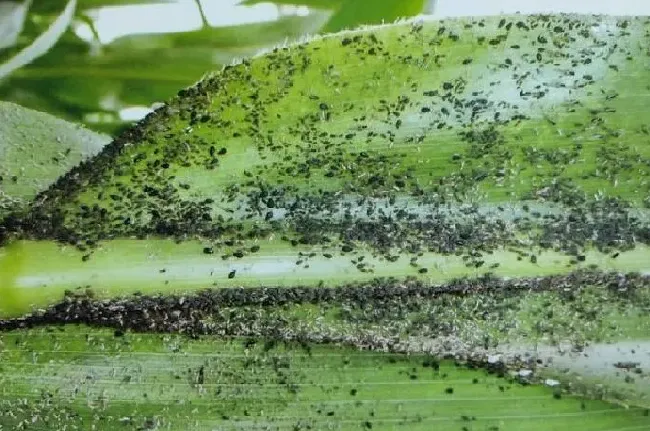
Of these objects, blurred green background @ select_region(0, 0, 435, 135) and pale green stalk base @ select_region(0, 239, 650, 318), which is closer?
pale green stalk base @ select_region(0, 239, 650, 318)

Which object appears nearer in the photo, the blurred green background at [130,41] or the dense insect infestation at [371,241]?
the dense insect infestation at [371,241]

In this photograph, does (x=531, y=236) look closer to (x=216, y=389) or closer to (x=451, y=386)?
(x=451, y=386)

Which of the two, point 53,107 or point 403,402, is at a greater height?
point 53,107

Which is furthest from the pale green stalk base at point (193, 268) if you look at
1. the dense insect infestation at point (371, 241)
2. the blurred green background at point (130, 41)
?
the blurred green background at point (130, 41)

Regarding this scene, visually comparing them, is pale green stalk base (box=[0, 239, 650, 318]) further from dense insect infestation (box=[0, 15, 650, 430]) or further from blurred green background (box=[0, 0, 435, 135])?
blurred green background (box=[0, 0, 435, 135])

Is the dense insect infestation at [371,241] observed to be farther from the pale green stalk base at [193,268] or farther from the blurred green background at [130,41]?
the blurred green background at [130,41]

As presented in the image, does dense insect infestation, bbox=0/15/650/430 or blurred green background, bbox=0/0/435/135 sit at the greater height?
blurred green background, bbox=0/0/435/135

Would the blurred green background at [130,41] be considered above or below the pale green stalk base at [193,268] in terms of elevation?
above

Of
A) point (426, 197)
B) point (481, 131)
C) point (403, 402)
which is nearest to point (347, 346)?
point (403, 402)

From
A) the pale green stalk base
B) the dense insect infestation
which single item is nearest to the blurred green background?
the dense insect infestation
